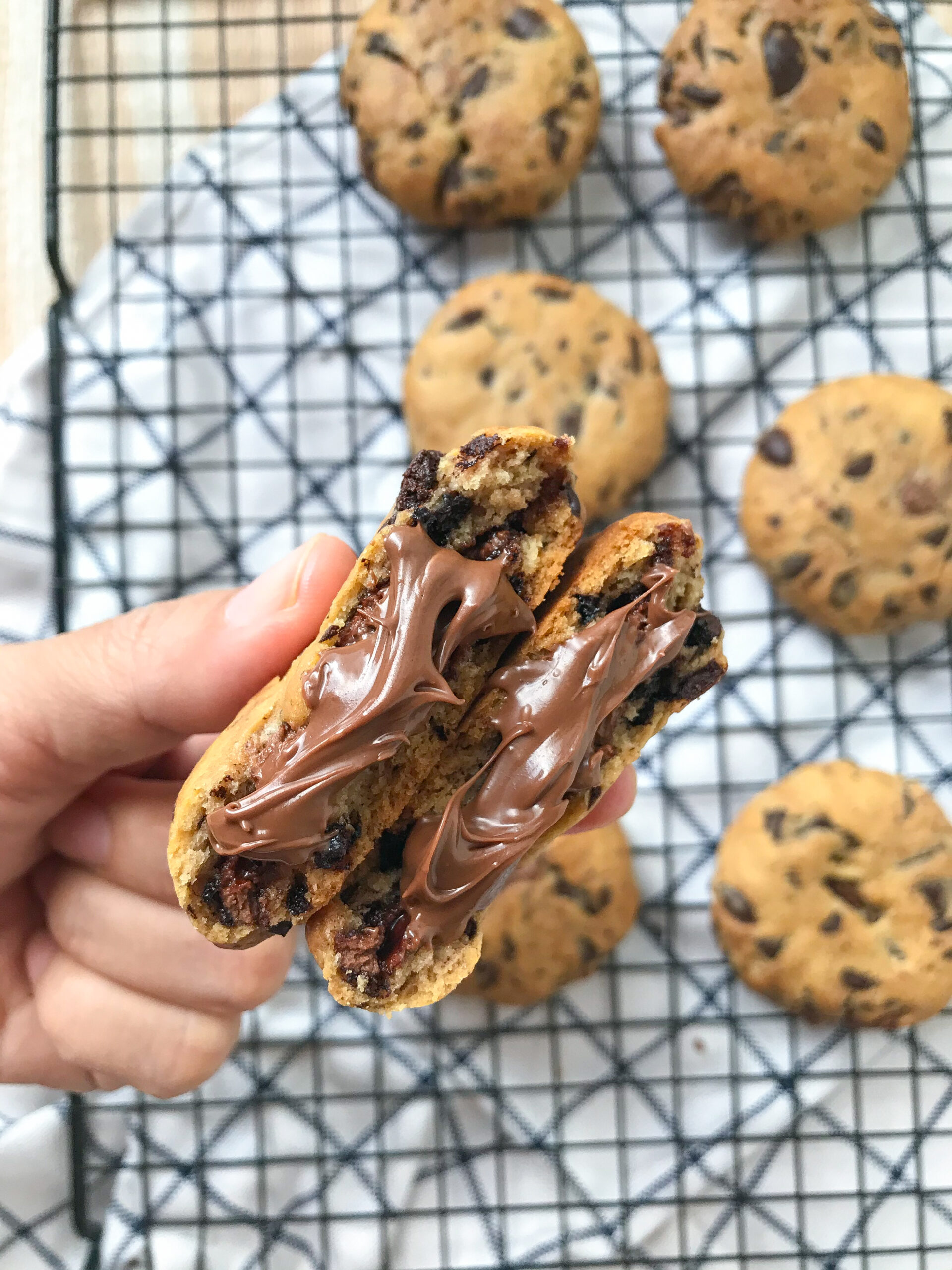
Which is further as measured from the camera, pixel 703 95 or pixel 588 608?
pixel 703 95

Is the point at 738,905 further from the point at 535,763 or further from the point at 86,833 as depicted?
the point at 86,833

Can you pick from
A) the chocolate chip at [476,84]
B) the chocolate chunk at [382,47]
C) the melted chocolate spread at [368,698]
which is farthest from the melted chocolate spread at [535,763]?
the chocolate chunk at [382,47]

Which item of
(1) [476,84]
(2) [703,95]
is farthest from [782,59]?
(1) [476,84]

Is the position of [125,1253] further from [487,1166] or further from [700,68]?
[700,68]

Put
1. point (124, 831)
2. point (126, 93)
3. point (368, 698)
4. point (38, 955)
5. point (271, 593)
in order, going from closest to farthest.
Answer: point (368, 698), point (271, 593), point (124, 831), point (38, 955), point (126, 93)

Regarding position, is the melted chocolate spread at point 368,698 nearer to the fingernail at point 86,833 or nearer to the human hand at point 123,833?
the human hand at point 123,833

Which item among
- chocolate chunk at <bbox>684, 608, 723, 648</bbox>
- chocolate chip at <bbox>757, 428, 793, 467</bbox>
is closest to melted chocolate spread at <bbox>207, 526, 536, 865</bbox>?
chocolate chunk at <bbox>684, 608, 723, 648</bbox>
